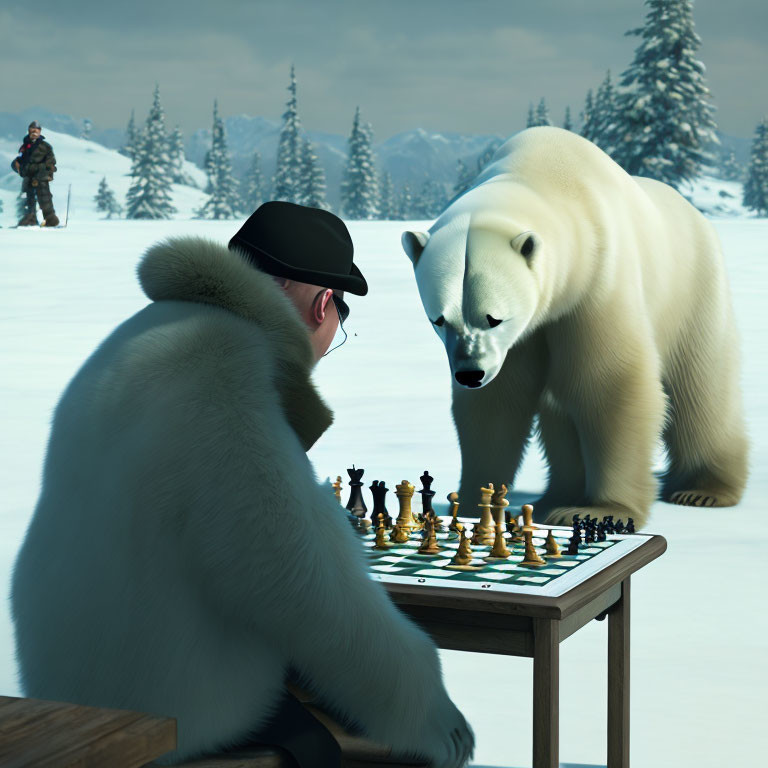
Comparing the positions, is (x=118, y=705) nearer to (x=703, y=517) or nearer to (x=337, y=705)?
(x=337, y=705)

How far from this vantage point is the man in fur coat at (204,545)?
1370mm

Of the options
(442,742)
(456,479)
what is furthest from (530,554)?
(456,479)

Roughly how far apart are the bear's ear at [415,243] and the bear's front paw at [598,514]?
942 millimetres

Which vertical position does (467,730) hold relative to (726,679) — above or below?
above

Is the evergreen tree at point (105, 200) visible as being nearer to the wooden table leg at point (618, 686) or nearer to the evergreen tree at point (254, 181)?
the evergreen tree at point (254, 181)

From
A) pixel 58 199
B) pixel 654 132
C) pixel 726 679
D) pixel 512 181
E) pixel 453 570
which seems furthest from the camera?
pixel 58 199

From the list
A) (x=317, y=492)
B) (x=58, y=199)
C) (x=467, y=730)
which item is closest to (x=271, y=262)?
(x=317, y=492)

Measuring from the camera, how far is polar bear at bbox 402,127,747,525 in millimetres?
3756

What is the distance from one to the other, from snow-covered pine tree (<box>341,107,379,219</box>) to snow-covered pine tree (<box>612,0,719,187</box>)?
53.9ft

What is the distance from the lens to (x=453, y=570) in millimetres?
2090

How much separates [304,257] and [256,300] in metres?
0.20

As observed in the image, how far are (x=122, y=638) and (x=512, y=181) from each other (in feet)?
10.3

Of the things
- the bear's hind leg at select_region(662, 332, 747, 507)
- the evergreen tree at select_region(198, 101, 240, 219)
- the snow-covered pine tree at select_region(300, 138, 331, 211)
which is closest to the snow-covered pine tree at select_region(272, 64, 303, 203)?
the snow-covered pine tree at select_region(300, 138, 331, 211)

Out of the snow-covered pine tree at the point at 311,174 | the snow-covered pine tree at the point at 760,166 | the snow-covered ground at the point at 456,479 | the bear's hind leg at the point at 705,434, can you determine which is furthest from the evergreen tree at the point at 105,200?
the bear's hind leg at the point at 705,434
